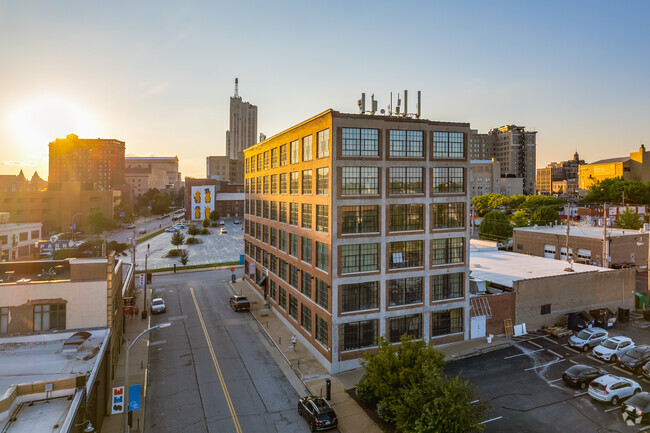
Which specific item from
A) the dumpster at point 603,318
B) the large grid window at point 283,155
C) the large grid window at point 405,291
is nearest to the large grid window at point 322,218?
the large grid window at point 405,291

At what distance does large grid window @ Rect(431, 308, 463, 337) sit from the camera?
34594 millimetres

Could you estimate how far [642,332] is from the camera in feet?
131

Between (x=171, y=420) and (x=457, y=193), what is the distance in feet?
94.6

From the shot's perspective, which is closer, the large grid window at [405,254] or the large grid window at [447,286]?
the large grid window at [405,254]

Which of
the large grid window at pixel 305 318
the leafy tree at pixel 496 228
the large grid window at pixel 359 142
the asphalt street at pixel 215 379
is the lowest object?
the asphalt street at pixel 215 379

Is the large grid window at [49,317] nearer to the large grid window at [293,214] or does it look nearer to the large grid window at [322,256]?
the large grid window at [322,256]

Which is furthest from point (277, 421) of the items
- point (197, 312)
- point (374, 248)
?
point (197, 312)

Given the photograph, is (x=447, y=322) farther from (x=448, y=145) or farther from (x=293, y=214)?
(x=293, y=214)

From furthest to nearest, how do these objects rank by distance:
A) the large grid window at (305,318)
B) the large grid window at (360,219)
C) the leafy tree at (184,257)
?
1. the leafy tree at (184,257)
2. the large grid window at (305,318)
3. the large grid window at (360,219)

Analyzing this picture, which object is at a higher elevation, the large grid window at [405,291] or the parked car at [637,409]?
the large grid window at [405,291]

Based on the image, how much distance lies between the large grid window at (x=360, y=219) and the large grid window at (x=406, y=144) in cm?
527

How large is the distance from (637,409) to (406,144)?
23.8m

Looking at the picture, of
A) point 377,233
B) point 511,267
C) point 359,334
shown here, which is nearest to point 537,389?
point 359,334

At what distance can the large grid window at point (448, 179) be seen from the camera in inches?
1373
